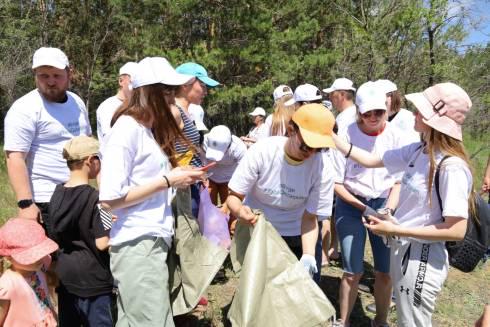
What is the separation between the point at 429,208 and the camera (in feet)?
6.96

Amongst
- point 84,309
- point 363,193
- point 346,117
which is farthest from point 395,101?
point 84,309

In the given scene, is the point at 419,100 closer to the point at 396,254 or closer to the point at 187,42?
the point at 396,254

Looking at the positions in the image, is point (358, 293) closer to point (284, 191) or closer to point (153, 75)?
point (284, 191)

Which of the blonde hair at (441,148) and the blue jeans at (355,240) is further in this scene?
the blue jeans at (355,240)

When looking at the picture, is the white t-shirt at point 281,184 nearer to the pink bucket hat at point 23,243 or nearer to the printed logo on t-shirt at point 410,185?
the printed logo on t-shirt at point 410,185

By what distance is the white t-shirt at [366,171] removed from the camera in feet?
10.3

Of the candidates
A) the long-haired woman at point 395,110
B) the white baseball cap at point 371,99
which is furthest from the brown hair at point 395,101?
the white baseball cap at point 371,99

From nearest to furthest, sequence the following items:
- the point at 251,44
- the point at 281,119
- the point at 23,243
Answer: the point at 23,243, the point at 281,119, the point at 251,44

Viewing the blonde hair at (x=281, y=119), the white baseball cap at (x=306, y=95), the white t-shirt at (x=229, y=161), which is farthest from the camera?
the white t-shirt at (x=229, y=161)

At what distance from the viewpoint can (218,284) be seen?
4.08 meters

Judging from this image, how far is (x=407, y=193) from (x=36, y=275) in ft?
6.36

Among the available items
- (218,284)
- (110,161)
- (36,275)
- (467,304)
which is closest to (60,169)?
(36,275)

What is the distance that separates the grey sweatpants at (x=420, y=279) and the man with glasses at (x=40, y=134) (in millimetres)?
2181

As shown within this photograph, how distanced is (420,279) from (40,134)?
2.42m
